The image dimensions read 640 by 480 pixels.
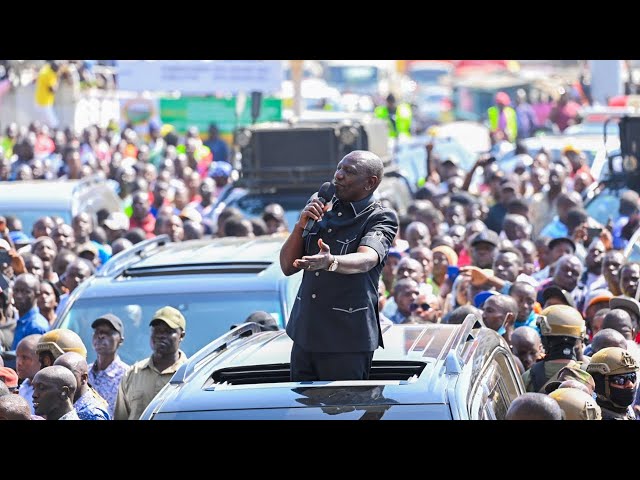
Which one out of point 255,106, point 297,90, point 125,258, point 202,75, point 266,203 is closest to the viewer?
point 125,258

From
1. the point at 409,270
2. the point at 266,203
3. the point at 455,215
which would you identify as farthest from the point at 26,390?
the point at 455,215

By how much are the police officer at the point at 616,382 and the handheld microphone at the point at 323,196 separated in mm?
1722

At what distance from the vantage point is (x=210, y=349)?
17.4 feet

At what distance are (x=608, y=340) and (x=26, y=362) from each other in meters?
3.11

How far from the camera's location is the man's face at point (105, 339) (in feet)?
23.7

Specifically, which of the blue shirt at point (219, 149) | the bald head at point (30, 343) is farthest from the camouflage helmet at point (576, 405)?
the blue shirt at point (219, 149)

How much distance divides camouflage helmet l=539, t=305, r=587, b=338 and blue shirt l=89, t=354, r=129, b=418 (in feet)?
7.25

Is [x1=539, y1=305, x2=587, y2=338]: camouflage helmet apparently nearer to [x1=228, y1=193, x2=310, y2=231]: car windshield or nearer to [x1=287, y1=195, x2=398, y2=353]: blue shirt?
[x1=287, y1=195, x2=398, y2=353]: blue shirt

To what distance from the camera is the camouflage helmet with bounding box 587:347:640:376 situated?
6117 millimetres

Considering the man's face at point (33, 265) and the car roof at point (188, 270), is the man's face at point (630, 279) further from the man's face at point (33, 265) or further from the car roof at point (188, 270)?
the man's face at point (33, 265)

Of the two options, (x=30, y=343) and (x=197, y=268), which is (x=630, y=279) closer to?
(x=197, y=268)

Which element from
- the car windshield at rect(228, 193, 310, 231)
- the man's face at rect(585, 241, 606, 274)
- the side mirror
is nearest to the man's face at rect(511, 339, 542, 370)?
the man's face at rect(585, 241, 606, 274)

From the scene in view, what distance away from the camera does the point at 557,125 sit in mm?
28078
